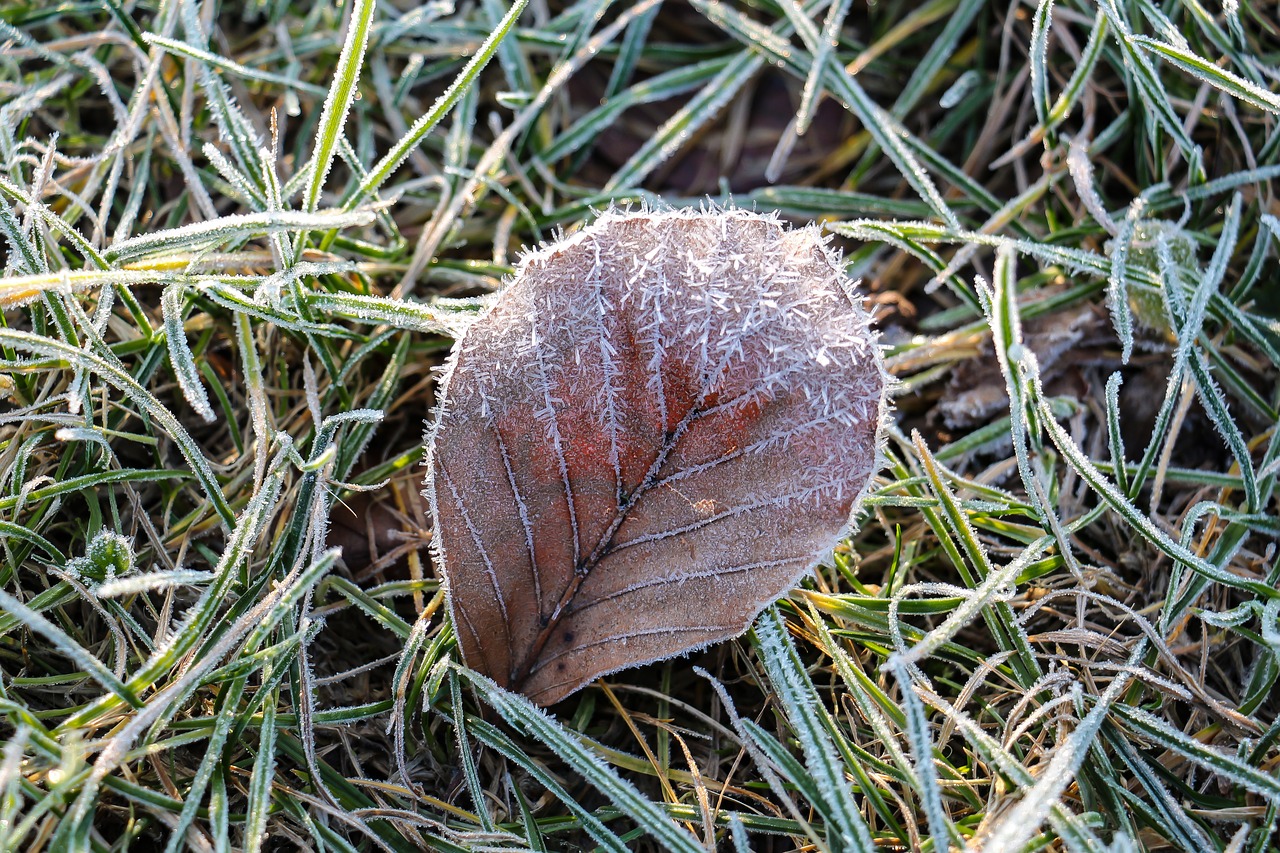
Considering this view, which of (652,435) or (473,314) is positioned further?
(473,314)

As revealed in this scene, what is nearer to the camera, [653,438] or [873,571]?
[653,438]

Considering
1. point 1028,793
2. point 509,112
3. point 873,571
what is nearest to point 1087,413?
point 873,571

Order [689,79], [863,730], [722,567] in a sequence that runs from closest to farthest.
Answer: [722,567] → [863,730] → [689,79]

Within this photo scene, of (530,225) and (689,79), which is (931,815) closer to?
(530,225)
